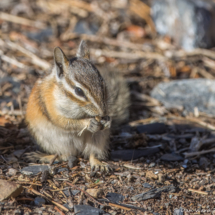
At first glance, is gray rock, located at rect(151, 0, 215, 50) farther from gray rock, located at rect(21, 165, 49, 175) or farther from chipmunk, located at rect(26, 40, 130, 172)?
gray rock, located at rect(21, 165, 49, 175)

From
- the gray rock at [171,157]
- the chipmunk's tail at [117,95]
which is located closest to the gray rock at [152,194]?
the gray rock at [171,157]

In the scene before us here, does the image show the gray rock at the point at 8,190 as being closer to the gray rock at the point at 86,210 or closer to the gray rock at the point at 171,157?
the gray rock at the point at 86,210

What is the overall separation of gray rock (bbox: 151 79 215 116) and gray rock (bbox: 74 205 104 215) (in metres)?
2.39

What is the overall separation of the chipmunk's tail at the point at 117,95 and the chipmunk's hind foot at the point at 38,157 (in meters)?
0.96

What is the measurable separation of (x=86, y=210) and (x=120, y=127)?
5.67ft

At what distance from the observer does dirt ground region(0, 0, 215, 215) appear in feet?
9.85

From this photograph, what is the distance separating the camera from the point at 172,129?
4359mm

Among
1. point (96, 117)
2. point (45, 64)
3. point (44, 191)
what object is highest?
point (45, 64)

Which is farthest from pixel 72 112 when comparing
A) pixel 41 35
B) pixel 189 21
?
pixel 189 21

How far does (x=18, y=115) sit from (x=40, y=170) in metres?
1.23

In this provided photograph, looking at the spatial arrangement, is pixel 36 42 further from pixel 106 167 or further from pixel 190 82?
pixel 106 167

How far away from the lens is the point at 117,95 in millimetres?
Answer: 4316

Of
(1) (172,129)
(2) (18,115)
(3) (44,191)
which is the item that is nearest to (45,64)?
(2) (18,115)

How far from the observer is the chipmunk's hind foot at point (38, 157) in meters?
3.55
